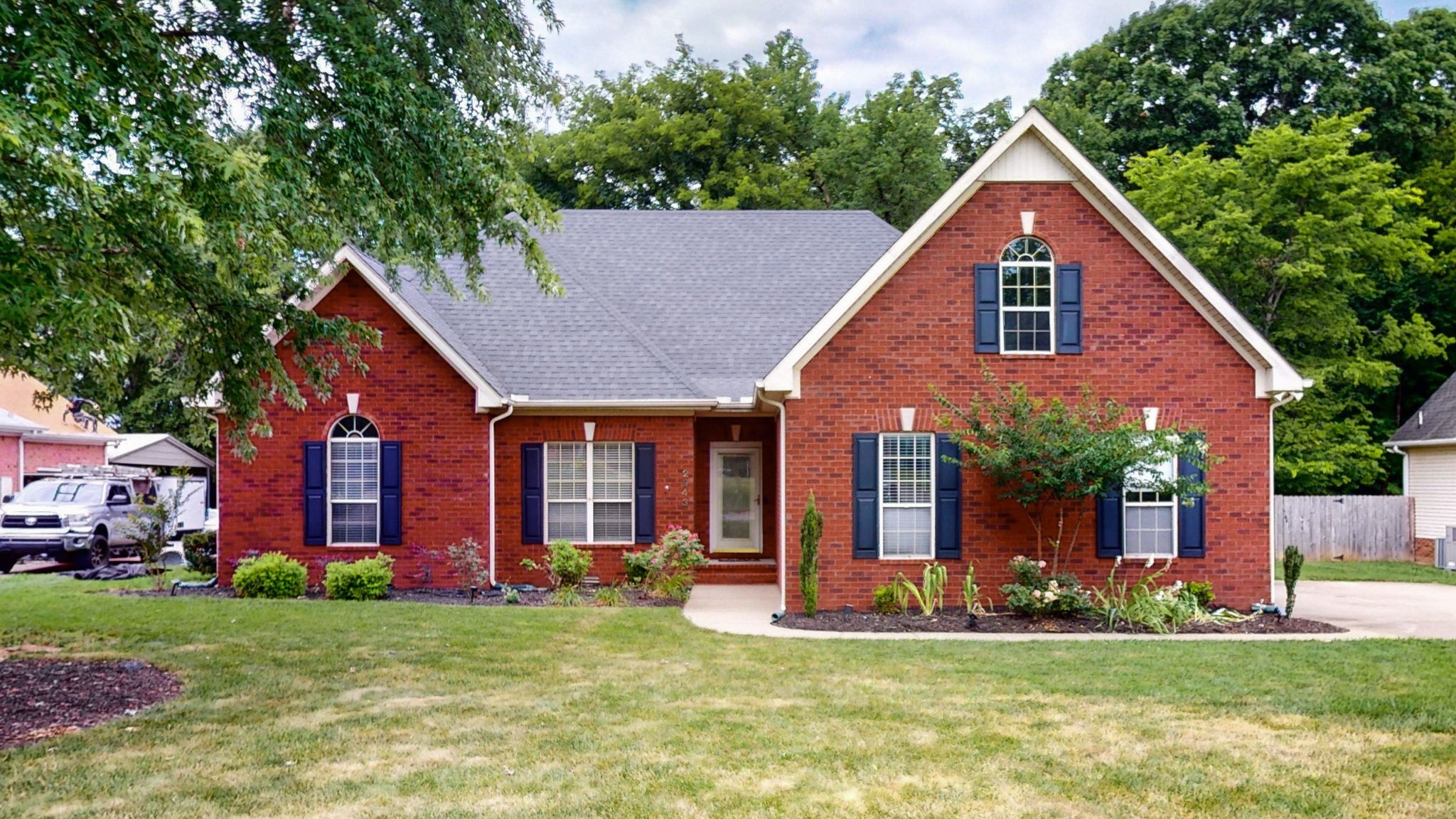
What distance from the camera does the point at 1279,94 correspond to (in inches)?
1345

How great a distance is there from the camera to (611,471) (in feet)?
55.0

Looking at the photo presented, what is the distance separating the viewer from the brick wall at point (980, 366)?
13953mm

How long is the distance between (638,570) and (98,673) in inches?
299

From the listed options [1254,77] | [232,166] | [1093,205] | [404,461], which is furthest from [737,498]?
[1254,77]

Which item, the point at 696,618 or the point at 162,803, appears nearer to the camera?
the point at 162,803

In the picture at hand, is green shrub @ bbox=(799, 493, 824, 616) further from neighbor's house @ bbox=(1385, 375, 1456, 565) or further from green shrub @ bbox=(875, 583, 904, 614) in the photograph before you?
neighbor's house @ bbox=(1385, 375, 1456, 565)

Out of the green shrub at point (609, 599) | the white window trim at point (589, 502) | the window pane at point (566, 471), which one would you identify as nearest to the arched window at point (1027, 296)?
the white window trim at point (589, 502)

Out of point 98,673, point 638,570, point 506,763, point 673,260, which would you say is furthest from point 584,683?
point 673,260

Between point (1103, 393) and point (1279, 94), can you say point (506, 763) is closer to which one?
point (1103, 393)

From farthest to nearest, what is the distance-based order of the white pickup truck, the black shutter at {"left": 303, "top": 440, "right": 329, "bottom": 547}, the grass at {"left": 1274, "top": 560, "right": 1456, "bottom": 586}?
the white pickup truck
the grass at {"left": 1274, "top": 560, "right": 1456, "bottom": 586}
the black shutter at {"left": 303, "top": 440, "right": 329, "bottom": 547}

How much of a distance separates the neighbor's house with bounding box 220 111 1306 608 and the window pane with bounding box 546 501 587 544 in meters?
0.03

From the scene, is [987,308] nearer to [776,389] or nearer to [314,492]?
[776,389]

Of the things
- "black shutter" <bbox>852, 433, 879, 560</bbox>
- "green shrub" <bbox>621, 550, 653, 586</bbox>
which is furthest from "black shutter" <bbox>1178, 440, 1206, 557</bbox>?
"green shrub" <bbox>621, 550, 653, 586</bbox>

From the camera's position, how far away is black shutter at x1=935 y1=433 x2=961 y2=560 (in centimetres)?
1395
